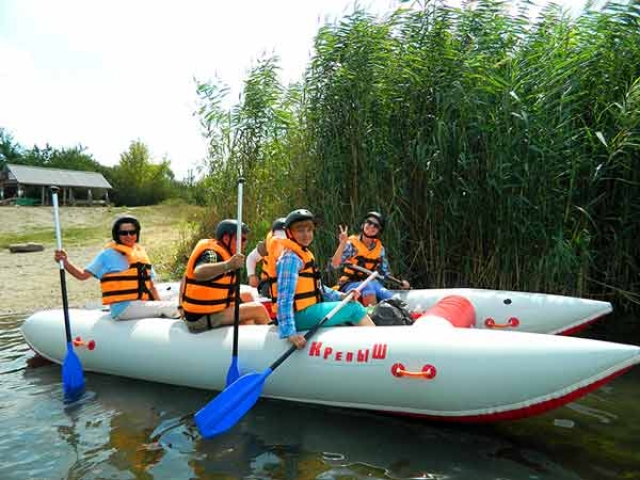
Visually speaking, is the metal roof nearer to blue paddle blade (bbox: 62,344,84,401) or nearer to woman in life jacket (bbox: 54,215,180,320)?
woman in life jacket (bbox: 54,215,180,320)

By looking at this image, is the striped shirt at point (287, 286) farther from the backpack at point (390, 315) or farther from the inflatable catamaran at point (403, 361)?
the backpack at point (390, 315)

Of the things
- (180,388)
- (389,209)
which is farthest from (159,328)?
(389,209)

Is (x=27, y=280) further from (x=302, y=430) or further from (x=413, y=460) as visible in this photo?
(x=413, y=460)

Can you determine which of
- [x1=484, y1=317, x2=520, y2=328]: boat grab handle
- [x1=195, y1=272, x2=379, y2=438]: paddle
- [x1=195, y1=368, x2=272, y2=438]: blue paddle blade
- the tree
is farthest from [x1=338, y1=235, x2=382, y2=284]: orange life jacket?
the tree

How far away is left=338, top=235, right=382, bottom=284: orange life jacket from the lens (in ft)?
14.9

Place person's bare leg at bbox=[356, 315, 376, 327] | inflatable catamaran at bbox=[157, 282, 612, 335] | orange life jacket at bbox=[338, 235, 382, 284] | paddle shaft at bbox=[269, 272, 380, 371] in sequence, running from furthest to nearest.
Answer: orange life jacket at bbox=[338, 235, 382, 284], inflatable catamaran at bbox=[157, 282, 612, 335], person's bare leg at bbox=[356, 315, 376, 327], paddle shaft at bbox=[269, 272, 380, 371]

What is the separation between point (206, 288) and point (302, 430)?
1.19m

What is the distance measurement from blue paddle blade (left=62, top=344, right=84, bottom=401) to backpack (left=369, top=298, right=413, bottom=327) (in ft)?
7.14

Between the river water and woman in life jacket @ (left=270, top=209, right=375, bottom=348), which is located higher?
woman in life jacket @ (left=270, top=209, right=375, bottom=348)

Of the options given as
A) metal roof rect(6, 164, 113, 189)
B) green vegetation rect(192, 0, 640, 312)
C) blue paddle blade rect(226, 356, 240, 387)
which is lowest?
blue paddle blade rect(226, 356, 240, 387)

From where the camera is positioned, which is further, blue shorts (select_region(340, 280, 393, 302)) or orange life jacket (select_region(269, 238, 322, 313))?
blue shorts (select_region(340, 280, 393, 302))

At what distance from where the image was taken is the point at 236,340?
3.25 meters

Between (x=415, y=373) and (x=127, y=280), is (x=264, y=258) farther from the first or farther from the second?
(x=415, y=373)

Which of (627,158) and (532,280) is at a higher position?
(627,158)
